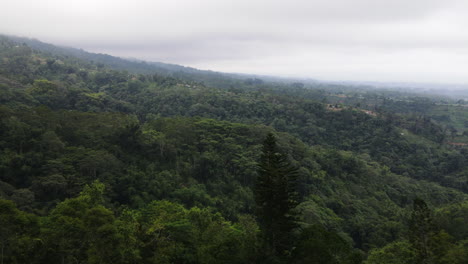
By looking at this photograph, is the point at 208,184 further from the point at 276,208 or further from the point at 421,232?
the point at 421,232

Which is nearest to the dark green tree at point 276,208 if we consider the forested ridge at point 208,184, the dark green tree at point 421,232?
the forested ridge at point 208,184

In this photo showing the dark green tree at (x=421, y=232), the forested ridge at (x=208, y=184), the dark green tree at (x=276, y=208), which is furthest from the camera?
the dark green tree at (x=421, y=232)

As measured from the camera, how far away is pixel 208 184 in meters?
32.1

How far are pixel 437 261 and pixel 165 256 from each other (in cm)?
1236

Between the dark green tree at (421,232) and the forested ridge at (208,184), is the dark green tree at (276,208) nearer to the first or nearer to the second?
the forested ridge at (208,184)

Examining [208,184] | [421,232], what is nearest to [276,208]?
[421,232]

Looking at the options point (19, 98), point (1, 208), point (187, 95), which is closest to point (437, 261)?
point (1, 208)

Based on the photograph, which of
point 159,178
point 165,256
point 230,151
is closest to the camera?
point 165,256

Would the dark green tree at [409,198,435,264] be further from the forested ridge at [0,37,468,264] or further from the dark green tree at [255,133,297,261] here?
the dark green tree at [255,133,297,261]

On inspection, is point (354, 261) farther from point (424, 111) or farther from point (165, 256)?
point (424, 111)

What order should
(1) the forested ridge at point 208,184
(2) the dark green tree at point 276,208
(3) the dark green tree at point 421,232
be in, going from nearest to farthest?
(1) the forested ridge at point 208,184 → (2) the dark green tree at point 276,208 → (3) the dark green tree at point 421,232

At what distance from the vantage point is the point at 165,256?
12.6 metres

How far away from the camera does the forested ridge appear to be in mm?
12398

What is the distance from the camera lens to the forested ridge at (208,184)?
12398 mm
